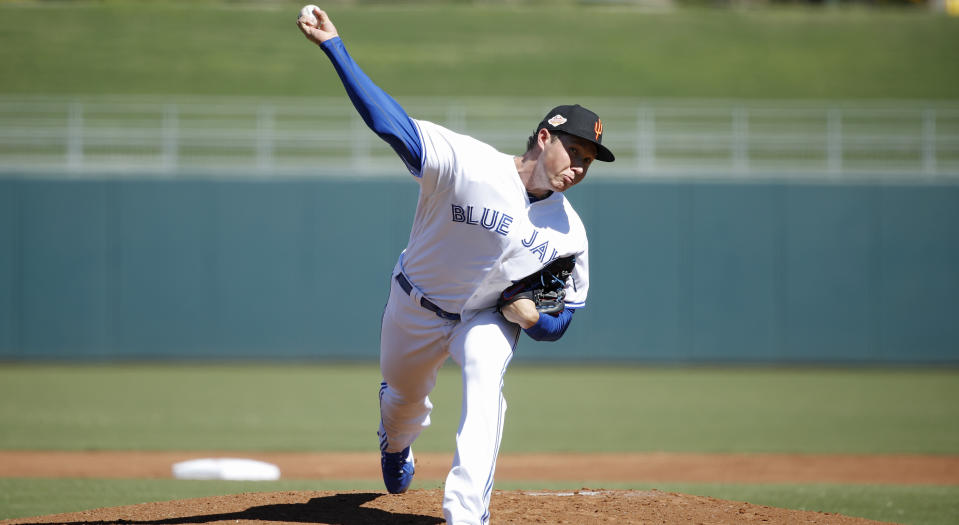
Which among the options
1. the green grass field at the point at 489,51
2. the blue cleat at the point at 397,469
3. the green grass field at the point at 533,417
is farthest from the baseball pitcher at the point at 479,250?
the green grass field at the point at 489,51

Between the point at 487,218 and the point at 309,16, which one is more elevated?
the point at 309,16

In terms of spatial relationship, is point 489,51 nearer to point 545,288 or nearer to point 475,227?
point 545,288

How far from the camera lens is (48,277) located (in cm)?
1485

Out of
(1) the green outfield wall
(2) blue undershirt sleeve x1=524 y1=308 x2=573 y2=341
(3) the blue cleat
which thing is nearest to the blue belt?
(2) blue undershirt sleeve x1=524 y1=308 x2=573 y2=341

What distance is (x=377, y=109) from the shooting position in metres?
3.88

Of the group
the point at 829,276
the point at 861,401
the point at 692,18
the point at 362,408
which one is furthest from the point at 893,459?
the point at 692,18

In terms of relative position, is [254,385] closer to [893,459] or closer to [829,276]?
[893,459]

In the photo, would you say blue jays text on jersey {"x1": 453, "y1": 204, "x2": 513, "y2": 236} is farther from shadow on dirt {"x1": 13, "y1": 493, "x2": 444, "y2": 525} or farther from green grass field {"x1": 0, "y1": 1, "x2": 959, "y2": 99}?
green grass field {"x1": 0, "y1": 1, "x2": 959, "y2": 99}

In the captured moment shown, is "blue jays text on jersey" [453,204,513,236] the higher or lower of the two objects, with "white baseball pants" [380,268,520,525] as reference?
higher

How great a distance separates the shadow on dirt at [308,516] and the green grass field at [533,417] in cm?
147

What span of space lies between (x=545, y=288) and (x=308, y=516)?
5.02 ft

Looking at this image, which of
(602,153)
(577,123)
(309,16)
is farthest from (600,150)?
(309,16)

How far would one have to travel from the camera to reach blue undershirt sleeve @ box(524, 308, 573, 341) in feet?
13.9

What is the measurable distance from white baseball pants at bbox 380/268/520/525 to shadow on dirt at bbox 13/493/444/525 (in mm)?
437
